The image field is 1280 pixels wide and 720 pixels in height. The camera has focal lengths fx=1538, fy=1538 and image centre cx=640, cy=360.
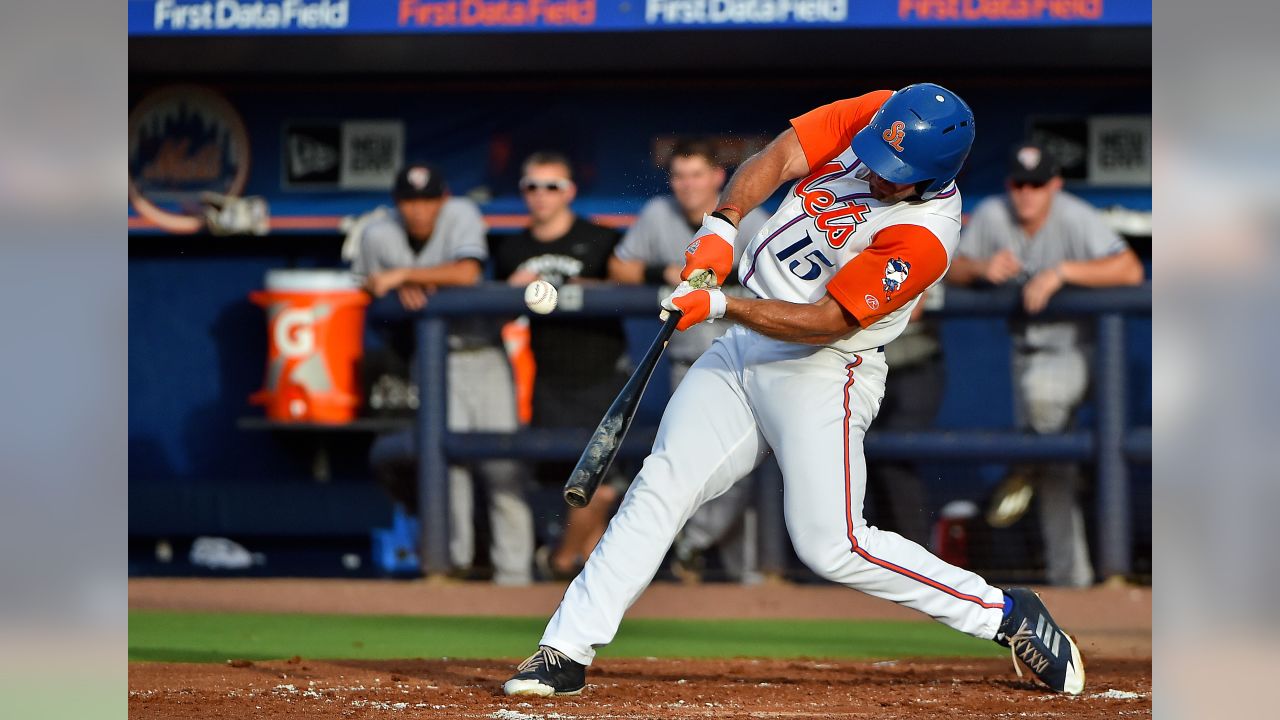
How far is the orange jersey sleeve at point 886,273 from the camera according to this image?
3141mm

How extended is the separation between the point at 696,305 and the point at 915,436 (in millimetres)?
2637

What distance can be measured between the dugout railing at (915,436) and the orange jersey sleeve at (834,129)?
7.00ft

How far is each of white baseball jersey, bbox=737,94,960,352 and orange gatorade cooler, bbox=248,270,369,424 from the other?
3.69 m

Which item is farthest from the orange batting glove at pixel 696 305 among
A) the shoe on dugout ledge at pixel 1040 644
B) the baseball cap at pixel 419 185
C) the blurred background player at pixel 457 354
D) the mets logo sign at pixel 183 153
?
the mets logo sign at pixel 183 153

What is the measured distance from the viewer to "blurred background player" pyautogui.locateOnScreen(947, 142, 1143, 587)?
5598 millimetres

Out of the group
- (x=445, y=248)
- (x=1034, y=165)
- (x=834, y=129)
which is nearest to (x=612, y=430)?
(x=834, y=129)

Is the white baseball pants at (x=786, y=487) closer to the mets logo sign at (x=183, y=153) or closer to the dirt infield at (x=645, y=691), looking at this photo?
the dirt infield at (x=645, y=691)

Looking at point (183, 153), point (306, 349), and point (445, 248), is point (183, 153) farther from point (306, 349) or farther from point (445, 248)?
point (445, 248)

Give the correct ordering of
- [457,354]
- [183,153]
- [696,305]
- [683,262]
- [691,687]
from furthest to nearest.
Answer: [183,153] → [457,354] → [683,262] → [691,687] → [696,305]

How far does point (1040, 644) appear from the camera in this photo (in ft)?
11.5

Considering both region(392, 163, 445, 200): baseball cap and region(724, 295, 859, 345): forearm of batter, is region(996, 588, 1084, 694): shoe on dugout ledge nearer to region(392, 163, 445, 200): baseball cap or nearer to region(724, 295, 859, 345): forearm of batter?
region(724, 295, 859, 345): forearm of batter

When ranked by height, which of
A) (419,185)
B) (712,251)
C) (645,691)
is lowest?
(645,691)

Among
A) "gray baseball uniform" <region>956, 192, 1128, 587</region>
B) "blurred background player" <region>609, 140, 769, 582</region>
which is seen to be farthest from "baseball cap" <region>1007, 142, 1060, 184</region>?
"blurred background player" <region>609, 140, 769, 582</region>
